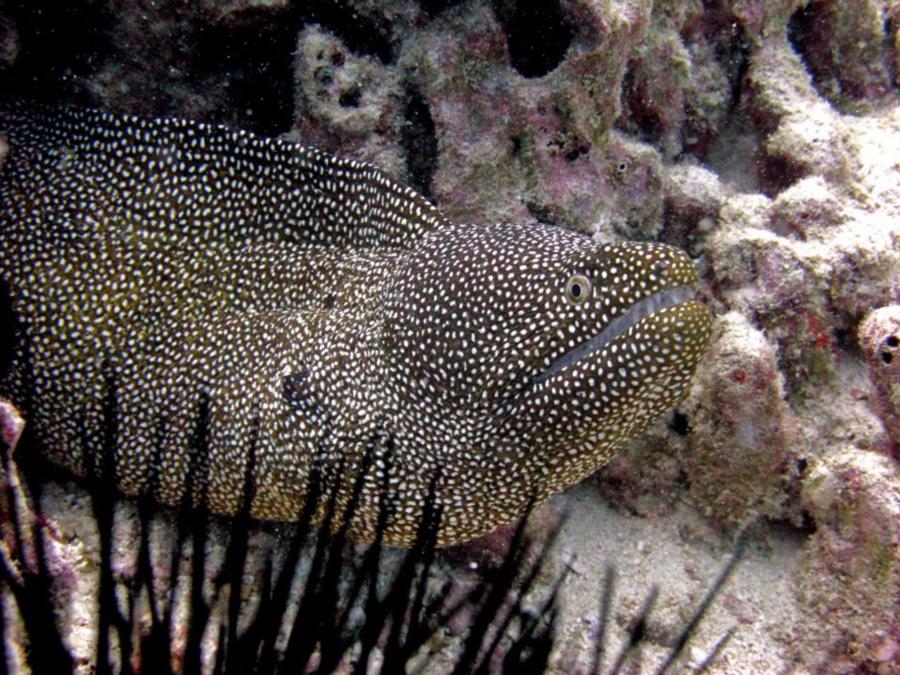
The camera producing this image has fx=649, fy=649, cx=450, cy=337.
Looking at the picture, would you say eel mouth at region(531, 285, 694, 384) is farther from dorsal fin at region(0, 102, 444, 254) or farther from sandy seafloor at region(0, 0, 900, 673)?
dorsal fin at region(0, 102, 444, 254)

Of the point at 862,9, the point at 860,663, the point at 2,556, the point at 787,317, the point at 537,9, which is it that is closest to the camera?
the point at 2,556

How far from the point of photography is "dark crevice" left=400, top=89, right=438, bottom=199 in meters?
4.29

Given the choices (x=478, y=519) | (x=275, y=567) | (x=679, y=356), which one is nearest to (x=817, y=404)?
(x=679, y=356)

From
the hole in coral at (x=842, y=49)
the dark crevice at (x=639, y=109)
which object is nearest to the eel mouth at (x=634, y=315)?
the dark crevice at (x=639, y=109)

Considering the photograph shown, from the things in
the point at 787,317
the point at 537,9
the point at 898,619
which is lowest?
the point at 898,619

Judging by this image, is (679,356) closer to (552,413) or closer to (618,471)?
(552,413)

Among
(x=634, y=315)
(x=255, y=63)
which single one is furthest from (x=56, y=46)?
(x=634, y=315)

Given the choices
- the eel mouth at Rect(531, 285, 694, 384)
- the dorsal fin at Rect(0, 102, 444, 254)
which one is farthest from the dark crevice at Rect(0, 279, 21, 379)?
the eel mouth at Rect(531, 285, 694, 384)

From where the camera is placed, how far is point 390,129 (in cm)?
430

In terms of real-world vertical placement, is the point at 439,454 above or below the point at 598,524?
above

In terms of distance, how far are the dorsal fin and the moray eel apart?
0.04 feet

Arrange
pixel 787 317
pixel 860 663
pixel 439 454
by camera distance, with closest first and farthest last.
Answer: pixel 439 454
pixel 860 663
pixel 787 317

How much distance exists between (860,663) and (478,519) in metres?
2.36

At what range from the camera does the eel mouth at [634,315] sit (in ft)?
10.0
